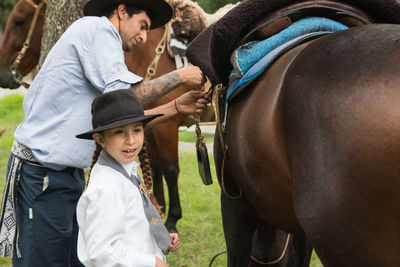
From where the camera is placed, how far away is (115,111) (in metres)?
1.60

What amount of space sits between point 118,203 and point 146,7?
115 centimetres

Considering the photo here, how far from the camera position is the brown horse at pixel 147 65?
3963 millimetres

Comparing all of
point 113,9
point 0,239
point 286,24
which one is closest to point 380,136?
point 286,24

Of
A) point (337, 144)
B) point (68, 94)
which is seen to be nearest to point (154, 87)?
point (68, 94)

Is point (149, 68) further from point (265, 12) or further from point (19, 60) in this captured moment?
point (265, 12)

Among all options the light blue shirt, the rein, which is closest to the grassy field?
the rein

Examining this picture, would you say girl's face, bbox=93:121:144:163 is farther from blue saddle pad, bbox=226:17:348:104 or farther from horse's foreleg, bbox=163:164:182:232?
horse's foreleg, bbox=163:164:182:232

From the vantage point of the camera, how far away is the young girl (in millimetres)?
1459

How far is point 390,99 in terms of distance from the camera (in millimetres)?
1176

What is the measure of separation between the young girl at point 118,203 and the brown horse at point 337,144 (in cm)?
44

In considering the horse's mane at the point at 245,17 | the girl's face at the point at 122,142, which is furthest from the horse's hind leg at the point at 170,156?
the girl's face at the point at 122,142

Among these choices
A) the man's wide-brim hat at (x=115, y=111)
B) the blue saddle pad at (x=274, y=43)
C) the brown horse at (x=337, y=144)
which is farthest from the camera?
the blue saddle pad at (x=274, y=43)

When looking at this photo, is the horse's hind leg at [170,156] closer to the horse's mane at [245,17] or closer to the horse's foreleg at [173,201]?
the horse's foreleg at [173,201]

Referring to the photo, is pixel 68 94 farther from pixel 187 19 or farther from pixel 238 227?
pixel 187 19
